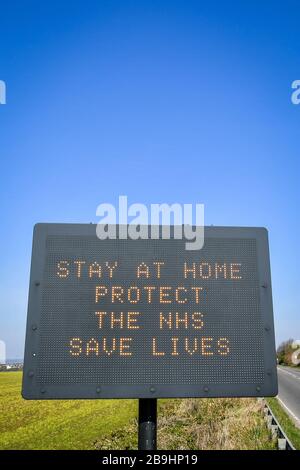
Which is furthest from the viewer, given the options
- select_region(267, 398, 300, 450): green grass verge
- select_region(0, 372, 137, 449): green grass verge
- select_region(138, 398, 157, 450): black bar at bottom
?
select_region(0, 372, 137, 449): green grass verge

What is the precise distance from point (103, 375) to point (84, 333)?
492 mm

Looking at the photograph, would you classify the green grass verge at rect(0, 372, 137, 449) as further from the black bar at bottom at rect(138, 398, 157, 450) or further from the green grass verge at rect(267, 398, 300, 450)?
the black bar at bottom at rect(138, 398, 157, 450)

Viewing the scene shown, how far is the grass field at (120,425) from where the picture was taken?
10.4 meters

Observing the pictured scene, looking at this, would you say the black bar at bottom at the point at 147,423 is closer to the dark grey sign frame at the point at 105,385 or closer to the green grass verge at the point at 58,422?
the dark grey sign frame at the point at 105,385

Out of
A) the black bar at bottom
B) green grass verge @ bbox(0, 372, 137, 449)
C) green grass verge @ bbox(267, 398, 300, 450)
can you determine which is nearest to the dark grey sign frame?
the black bar at bottom

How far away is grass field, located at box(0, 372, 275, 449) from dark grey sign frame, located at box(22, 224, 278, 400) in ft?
21.1

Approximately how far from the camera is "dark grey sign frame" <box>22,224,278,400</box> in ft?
13.2

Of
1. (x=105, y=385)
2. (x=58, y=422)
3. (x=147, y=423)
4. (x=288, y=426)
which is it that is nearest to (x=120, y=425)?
(x=58, y=422)

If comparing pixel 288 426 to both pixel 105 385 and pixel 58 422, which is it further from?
pixel 105 385

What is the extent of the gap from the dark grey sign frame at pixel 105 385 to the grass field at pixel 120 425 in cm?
642

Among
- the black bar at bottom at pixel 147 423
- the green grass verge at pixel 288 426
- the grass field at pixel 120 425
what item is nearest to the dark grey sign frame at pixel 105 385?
the black bar at bottom at pixel 147 423
